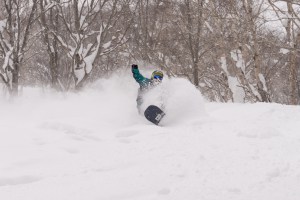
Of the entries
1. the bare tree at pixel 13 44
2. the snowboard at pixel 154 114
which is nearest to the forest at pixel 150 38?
the bare tree at pixel 13 44

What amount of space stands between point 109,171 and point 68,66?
11374mm

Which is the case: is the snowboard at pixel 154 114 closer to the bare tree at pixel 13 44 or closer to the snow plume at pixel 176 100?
the snow plume at pixel 176 100

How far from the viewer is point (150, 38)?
630 inches

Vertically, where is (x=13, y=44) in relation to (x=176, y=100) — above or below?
above

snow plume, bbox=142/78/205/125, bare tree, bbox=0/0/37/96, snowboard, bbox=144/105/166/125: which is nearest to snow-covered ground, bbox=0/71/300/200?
snow plume, bbox=142/78/205/125

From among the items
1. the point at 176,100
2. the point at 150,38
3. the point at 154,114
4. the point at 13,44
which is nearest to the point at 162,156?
the point at 154,114

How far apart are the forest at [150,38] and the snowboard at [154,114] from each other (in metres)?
4.23

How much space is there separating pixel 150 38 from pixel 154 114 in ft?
29.3

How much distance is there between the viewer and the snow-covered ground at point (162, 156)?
3568 millimetres

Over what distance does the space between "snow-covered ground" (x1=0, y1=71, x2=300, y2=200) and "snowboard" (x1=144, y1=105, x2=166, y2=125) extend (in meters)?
0.22

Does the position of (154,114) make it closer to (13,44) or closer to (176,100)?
(176,100)

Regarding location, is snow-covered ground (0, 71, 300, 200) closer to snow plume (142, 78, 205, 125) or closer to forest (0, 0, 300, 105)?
snow plume (142, 78, 205, 125)

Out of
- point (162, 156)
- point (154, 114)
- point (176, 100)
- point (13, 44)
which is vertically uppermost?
point (13, 44)

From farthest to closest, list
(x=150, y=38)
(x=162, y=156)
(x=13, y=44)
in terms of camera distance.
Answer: (x=150, y=38) → (x=13, y=44) → (x=162, y=156)
